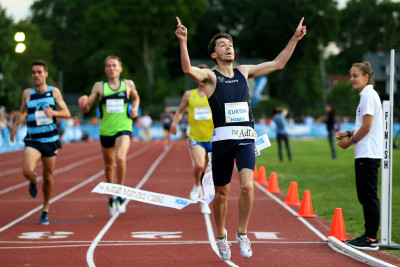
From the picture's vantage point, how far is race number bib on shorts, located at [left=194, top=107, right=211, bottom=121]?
11.0 meters

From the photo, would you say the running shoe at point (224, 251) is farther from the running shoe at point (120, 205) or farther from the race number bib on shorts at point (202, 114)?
the running shoe at point (120, 205)

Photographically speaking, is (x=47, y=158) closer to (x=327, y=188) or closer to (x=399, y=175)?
(x=327, y=188)

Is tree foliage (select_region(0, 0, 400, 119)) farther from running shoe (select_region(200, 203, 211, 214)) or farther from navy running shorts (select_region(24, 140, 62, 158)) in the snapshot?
navy running shorts (select_region(24, 140, 62, 158))

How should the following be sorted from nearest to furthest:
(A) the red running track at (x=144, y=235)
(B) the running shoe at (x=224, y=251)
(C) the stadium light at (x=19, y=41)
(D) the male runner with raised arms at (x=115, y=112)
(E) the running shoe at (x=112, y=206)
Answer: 1. (B) the running shoe at (x=224, y=251)
2. (A) the red running track at (x=144, y=235)
3. (D) the male runner with raised arms at (x=115, y=112)
4. (E) the running shoe at (x=112, y=206)
5. (C) the stadium light at (x=19, y=41)

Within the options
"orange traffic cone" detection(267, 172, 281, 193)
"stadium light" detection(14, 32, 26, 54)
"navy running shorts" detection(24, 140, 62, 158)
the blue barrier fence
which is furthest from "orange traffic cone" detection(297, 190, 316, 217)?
the blue barrier fence

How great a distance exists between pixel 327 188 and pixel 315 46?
2332 inches

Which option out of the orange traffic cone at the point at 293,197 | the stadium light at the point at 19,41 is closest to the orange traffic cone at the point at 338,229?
the orange traffic cone at the point at 293,197

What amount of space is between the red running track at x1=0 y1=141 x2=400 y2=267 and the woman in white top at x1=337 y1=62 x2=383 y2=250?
39 cm

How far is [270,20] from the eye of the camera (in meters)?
72.4

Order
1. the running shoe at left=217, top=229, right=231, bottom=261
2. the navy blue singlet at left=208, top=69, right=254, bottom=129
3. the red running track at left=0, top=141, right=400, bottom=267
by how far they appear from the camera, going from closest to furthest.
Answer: the navy blue singlet at left=208, top=69, right=254, bottom=129 < the running shoe at left=217, top=229, right=231, bottom=261 < the red running track at left=0, top=141, right=400, bottom=267

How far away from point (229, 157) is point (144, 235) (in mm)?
2472

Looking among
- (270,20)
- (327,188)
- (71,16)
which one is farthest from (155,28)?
(327,188)

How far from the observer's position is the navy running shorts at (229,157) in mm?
6805

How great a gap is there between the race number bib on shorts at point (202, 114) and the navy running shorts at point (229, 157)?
3.99 m
